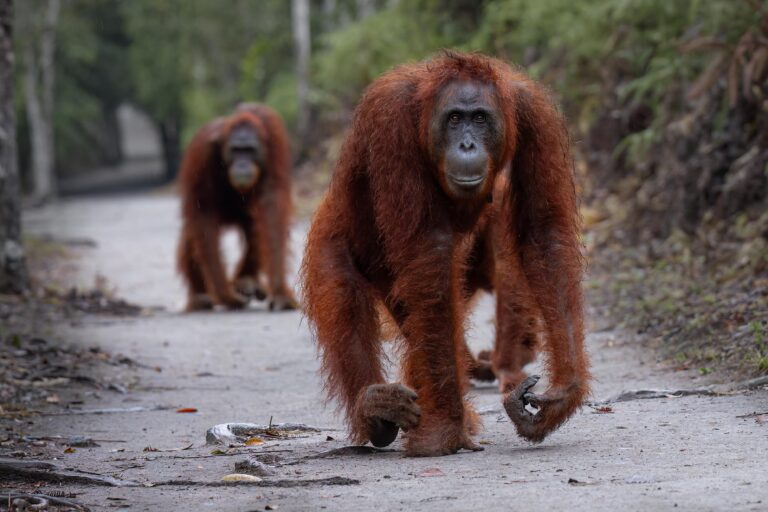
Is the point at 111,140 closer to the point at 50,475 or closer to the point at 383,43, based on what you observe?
the point at 383,43

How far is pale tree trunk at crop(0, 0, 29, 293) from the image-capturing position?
9211 millimetres

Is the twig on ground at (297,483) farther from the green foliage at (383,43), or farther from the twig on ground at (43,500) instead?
the green foliage at (383,43)

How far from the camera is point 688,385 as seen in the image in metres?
5.13

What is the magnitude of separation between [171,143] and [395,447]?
36575 mm

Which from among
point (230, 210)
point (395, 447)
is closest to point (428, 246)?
point (395, 447)

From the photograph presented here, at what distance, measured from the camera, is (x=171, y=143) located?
3997cm

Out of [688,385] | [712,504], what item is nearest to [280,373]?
[688,385]

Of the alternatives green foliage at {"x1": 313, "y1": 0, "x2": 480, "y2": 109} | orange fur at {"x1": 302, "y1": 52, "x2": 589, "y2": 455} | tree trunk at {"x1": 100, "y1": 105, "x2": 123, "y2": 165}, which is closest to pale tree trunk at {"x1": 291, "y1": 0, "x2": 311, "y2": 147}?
green foliage at {"x1": 313, "y1": 0, "x2": 480, "y2": 109}

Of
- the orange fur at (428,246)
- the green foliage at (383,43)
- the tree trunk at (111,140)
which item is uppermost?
the green foliage at (383,43)

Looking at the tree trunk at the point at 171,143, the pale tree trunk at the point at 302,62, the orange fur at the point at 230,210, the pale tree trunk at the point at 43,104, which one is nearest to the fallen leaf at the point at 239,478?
the orange fur at the point at 230,210

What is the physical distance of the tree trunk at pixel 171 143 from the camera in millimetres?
39406

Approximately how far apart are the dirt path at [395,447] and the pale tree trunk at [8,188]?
1.80m

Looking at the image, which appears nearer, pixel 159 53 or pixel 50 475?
pixel 50 475

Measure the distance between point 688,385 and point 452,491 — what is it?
211 centimetres
